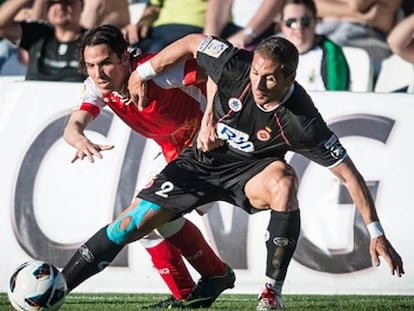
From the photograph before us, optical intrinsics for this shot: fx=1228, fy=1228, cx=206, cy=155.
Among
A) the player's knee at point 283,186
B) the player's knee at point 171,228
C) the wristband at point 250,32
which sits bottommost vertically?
the wristband at point 250,32

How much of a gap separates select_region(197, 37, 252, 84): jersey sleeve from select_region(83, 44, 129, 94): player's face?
559 mm

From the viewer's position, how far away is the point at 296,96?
7.80 meters

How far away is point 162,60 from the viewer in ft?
26.1

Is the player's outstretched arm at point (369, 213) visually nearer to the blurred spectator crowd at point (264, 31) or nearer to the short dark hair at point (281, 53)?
the short dark hair at point (281, 53)

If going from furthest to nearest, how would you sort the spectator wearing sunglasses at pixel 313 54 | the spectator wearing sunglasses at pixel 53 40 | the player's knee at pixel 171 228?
the spectator wearing sunglasses at pixel 53 40 < the spectator wearing sunglasses at pixel 313 54 < the player's knee at pixel 171 228

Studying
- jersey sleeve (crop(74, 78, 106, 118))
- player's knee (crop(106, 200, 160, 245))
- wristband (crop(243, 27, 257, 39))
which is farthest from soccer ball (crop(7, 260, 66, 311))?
wristband (crop(243, 27, 257, 39))

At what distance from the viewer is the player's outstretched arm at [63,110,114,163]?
7684mm

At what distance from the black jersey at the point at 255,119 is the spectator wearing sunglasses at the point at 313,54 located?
3.66m

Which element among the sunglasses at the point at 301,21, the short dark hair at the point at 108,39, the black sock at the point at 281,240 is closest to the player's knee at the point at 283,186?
the black sock at the point at 281,240

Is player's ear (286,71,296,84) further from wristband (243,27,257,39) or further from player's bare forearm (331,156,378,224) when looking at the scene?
wristband (243,27,257,39)

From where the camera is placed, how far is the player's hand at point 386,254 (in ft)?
23.4

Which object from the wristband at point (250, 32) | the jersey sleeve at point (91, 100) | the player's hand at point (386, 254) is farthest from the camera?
the wristband at point (250, 32)

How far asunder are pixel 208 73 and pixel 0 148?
9.95ft

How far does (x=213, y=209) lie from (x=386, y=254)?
3076 mm
